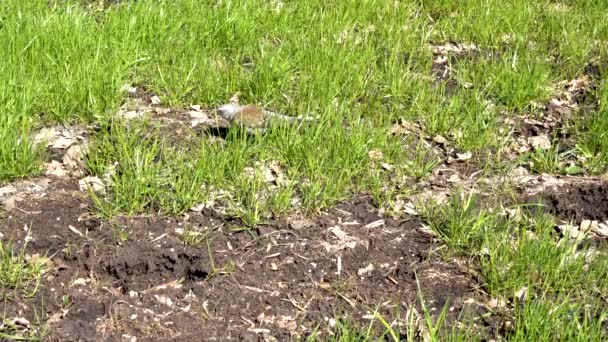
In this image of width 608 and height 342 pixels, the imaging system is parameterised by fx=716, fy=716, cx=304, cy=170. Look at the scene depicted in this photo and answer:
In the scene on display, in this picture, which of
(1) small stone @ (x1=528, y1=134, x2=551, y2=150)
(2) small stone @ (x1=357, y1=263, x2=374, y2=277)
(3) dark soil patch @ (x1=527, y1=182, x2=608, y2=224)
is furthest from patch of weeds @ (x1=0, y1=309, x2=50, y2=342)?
(1) small stone @ (x1=528, y1=134, x2=551, y2=150)

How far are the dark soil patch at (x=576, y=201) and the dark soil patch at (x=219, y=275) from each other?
74cm

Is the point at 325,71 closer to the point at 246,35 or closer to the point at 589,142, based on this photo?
the point at 246,35

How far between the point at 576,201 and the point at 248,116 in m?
1.76

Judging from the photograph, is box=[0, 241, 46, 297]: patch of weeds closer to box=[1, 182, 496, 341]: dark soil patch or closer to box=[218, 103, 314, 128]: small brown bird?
box=[1, 182, 496, 341]: dark soil patch

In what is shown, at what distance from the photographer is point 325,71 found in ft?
14.4

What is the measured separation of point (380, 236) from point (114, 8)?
289cm

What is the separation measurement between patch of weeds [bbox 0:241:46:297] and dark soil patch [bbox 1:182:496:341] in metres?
0.05

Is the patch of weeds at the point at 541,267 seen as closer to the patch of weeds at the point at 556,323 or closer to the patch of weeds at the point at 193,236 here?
the patch of weeds at the point at 556,323

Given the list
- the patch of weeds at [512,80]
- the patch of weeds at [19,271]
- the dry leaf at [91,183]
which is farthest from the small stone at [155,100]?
the patch of weeds at [512,80]

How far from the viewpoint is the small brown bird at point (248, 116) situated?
380 cm

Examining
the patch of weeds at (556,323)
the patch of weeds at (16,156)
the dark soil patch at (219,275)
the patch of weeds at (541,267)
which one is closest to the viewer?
the patch of weeds at (556,323)

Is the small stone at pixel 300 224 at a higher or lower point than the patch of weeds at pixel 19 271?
lower

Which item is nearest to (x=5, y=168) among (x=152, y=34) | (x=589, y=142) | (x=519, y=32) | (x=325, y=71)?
(x=152, y=34)

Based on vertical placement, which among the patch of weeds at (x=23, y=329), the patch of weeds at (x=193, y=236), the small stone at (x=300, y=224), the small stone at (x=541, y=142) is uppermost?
the patch of weeds at (x=193, y=236)
